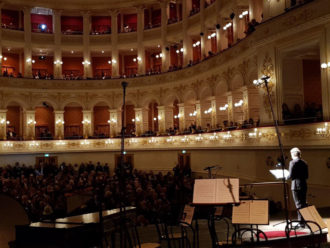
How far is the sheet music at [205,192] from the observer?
597cm

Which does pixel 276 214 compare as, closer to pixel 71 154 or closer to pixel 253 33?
pixel 253 33

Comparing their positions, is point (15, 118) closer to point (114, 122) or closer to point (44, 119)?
point (44, 119)

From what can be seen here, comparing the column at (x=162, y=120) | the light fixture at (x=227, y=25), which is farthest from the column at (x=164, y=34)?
the light fixture at (x=227, y=25)

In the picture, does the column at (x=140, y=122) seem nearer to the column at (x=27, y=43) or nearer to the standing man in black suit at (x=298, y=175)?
the column at (x=27, y=43)

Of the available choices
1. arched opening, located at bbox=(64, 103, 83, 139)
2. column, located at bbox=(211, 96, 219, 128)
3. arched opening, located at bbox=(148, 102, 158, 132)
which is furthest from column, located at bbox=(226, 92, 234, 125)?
arched opening, located at bbox=(64, 103, 83, 139)

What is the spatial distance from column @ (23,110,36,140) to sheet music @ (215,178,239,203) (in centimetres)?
2745

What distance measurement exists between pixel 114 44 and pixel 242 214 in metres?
28.7

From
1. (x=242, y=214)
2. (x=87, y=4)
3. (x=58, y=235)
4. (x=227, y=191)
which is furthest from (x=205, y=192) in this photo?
(x=87, y=4)

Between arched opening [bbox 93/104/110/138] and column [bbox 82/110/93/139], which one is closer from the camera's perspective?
column [bbox 82/110/93/139]

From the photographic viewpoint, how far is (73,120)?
1411 inches

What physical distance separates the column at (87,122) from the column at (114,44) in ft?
13.3

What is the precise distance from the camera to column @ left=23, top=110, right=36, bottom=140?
31.0 m

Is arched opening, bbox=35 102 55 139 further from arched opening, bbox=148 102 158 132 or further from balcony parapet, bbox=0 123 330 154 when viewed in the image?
arched opening, bbox=148 102 158 132

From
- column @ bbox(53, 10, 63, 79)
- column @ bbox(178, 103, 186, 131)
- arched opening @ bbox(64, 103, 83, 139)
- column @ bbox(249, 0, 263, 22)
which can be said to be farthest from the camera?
arched opening @ bbox(64, 103, 83, 139)
